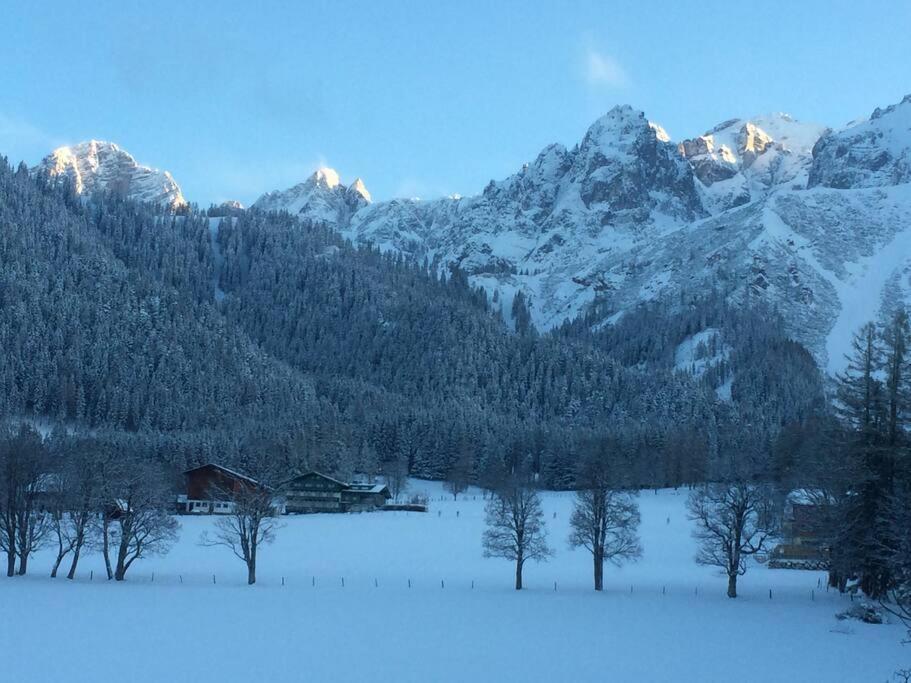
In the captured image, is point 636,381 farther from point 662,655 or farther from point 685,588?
point 662,655

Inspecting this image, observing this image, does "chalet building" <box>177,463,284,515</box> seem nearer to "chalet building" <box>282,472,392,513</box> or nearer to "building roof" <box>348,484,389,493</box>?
"chalet building" <box>282,472,392,513</box>

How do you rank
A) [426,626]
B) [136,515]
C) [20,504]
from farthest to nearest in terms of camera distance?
1. [20,504]
2. [136,515]
3. [426,626]

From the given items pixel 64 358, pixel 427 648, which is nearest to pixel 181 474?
pixel 64 358

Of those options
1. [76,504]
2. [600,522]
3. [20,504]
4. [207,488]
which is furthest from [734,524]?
[207,488]

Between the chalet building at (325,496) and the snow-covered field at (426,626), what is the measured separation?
45.0 metres

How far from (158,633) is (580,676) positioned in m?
17.6

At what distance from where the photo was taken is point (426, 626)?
37.1 m

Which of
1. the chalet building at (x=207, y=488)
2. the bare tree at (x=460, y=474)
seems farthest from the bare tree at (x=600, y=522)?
the bare tree at (x=460, y=474)

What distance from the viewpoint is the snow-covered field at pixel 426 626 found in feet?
96.3

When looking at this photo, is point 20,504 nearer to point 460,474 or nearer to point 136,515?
point 136,515

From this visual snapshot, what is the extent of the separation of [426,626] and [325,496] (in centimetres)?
7431

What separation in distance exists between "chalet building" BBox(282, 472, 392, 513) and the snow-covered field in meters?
45.0

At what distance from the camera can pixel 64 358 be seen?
17712 centimetres

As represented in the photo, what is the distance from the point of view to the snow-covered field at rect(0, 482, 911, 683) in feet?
96.3
